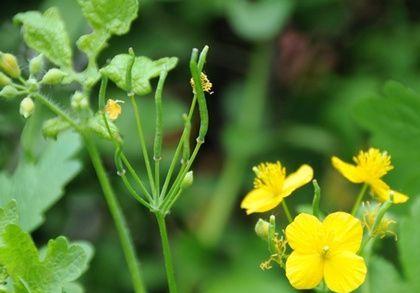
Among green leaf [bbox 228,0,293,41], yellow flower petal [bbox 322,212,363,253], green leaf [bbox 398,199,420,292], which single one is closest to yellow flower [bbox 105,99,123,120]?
yellow flower petal [bbox 322,212,363,253]

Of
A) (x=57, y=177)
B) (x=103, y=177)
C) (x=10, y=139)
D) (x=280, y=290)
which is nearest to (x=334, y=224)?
(x=103, y=177)

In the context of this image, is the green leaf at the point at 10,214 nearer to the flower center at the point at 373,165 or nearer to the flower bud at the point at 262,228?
the flower bud at the point at 262,228

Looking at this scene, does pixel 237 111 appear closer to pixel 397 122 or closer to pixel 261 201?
pixel 397 122

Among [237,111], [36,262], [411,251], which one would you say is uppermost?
[36,262]

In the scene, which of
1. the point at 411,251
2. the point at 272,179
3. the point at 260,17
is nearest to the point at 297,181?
the point at 272,179

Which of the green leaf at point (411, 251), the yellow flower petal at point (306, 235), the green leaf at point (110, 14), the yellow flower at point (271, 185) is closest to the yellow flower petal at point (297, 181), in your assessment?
the yellow flower at point (271, 185)
